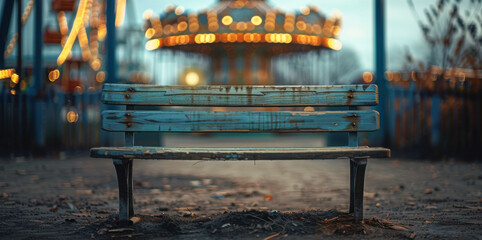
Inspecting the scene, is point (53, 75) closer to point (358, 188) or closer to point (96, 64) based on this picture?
point (96, 64)

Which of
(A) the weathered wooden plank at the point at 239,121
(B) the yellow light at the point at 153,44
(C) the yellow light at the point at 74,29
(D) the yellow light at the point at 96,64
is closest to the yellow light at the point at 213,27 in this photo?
(B) the yellow light at the point at 153,44

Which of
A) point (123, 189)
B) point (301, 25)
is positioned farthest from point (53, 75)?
point (123, 189)

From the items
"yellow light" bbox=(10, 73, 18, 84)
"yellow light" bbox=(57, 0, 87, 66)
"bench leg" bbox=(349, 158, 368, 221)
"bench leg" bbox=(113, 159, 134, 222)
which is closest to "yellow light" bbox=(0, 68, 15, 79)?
"yellow light" bbox=(10, 73, 18, 84)

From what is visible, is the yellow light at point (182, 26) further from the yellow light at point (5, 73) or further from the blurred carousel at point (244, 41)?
the yellow light at point (5, 73)

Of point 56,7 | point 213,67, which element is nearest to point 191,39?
point 213,67

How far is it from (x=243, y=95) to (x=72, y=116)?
8.95 meters

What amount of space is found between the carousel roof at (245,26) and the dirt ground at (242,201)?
1265cm

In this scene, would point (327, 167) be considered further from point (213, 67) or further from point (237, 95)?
point (213, 67)

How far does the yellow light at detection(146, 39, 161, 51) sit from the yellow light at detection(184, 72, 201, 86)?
273cm

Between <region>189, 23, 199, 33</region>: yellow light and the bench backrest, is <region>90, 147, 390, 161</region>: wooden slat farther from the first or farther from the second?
<region>189, 23, 199, 33</region>: yellow light

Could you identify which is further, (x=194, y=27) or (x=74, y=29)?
(x=74, y=29)

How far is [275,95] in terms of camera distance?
3623 mm

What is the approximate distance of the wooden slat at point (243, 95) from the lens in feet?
11.8

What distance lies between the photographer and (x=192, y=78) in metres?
26.7
